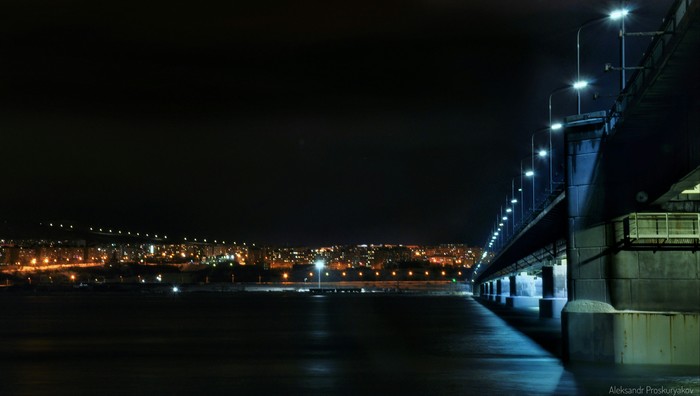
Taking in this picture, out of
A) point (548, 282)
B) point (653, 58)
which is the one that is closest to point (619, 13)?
point (653, 58)

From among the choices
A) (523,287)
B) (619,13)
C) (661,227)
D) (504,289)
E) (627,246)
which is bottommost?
(504,289)

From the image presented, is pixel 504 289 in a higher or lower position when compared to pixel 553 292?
higher

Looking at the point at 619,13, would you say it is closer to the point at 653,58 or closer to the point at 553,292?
the point at 653,58

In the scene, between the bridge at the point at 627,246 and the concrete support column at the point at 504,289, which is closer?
the bridge at the point at 627,246

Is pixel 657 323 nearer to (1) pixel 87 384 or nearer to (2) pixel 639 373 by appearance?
(2) pixel 639 373

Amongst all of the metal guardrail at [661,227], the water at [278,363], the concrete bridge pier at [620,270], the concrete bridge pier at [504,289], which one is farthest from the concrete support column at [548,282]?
the metal guardrail at [661,227]

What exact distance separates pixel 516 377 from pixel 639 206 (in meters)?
8.57

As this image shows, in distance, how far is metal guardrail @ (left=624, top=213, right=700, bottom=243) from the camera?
41.4 meters

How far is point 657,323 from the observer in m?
40.4

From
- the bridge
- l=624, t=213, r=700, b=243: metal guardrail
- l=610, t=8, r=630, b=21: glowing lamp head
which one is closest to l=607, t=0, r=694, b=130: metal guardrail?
the bridge

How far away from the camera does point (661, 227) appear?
137ft

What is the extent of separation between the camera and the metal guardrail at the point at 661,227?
1631 inches

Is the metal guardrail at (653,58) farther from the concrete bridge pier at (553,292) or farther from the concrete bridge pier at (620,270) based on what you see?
the concrete bridge pier at (553,292)

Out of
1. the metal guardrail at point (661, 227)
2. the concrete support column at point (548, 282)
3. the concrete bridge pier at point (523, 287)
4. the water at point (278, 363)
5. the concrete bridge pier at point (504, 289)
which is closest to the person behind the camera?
the water at point (278, 363)
